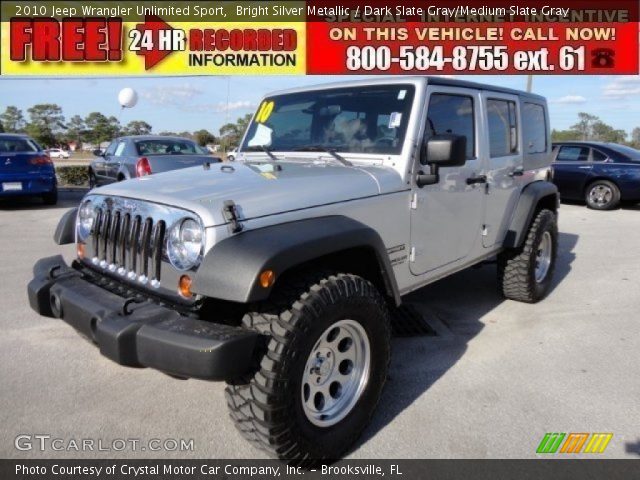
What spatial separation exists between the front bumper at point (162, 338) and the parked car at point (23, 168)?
30.4 feet

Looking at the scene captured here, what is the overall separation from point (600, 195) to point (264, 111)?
10047 millimetres

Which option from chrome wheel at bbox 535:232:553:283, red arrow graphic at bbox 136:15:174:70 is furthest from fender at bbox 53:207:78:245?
red arrow graphic at bbox 136:15:174:70

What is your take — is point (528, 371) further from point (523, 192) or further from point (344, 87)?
point (344, 87)

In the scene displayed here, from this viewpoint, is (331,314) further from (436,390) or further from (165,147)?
(165,147)

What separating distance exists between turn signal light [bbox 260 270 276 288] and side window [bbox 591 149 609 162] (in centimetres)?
1159

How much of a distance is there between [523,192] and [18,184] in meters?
9.79

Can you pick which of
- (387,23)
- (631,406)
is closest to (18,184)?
(387,23)

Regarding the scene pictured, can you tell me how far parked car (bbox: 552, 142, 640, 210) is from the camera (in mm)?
10992

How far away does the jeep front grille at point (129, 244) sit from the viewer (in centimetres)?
237

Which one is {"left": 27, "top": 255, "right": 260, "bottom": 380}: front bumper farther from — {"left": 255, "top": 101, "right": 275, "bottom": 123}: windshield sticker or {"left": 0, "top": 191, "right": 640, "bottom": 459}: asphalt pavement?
{"left": 255, "top": 101, "right": 275, "bottom": 123}: windshield sticker

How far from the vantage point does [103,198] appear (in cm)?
281

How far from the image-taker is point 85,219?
2.99 metres

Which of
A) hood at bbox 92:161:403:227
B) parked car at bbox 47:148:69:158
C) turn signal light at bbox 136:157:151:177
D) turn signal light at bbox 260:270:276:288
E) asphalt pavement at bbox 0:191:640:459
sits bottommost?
asphalt pavement at bbox 0:191:640:459

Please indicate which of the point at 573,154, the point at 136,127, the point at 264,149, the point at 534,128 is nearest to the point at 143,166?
the point at 264,149
